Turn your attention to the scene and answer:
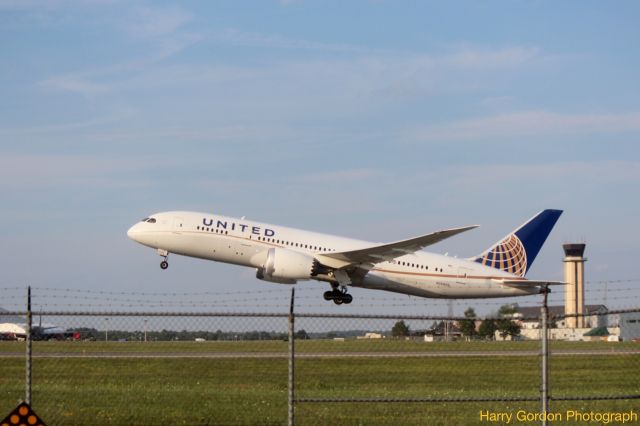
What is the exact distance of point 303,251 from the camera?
43.6 m

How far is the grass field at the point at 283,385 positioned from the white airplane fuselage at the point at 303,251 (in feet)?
44.3

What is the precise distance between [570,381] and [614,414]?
22.2 feet

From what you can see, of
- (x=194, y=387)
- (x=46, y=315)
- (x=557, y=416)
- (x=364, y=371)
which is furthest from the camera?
(x=364, y=371)

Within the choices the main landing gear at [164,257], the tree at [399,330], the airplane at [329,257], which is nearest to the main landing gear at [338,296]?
the airplane at [329,257]

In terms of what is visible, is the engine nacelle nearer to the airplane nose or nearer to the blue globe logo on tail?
the airplane nose

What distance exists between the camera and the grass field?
1739cm

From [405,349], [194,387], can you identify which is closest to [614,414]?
[405,349]

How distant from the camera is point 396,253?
1686 inches

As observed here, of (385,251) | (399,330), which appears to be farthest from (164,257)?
(399,330)

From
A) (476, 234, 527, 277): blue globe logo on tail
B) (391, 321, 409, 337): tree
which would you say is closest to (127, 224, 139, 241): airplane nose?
(476, 234, 527, 277): blue globe logo on tail

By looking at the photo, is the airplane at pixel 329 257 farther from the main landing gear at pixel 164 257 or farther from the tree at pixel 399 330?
the tree at pixel 399 330

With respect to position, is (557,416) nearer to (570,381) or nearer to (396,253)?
(570,381)

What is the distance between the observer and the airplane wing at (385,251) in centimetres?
4078

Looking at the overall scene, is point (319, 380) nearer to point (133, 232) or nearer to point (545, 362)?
point (545, 362)
